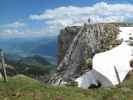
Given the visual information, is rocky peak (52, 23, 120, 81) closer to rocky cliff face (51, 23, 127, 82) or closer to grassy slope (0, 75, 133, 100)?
rocky cliff face (51, 23, 127, 82)

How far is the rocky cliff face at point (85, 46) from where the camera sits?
7306 cm

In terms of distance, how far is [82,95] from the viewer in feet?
98.9

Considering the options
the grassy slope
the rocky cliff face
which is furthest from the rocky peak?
the grassy slope

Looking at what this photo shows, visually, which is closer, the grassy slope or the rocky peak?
the grassy slope

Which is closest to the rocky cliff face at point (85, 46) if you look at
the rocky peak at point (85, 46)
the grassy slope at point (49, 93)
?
the rocky peak at point (85, 46)

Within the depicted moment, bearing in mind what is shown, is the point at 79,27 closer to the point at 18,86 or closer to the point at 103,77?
the point at 103,77

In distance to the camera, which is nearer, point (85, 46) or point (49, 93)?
point (49, 93)

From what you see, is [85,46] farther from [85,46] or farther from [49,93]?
[49,93]

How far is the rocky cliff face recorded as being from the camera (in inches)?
2876

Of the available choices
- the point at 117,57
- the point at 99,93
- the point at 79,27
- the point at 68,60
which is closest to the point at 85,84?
the point at 117,57

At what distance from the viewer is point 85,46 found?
79.1 meters

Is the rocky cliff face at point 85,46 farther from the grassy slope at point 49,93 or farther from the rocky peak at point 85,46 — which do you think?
the grassy slope at point 49,93

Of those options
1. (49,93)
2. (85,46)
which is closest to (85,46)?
(85,46)

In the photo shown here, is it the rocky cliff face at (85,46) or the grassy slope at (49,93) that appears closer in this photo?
the grassy slope at (49,93)
